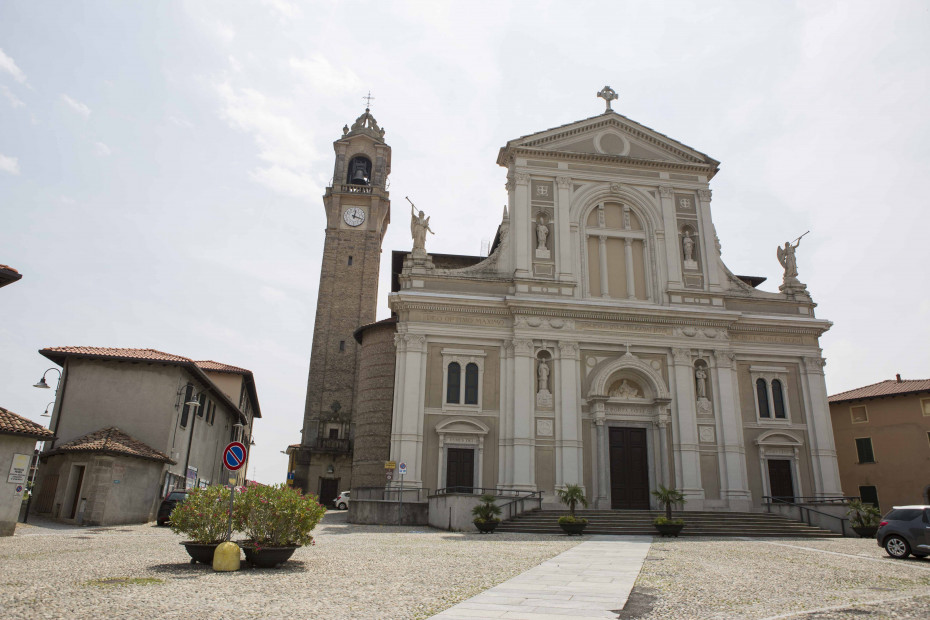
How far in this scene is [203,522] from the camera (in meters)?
10.9

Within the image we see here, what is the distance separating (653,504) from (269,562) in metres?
19.0

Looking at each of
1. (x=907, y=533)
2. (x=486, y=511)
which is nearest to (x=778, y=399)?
(x=907, y=533)

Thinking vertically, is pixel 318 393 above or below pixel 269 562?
above

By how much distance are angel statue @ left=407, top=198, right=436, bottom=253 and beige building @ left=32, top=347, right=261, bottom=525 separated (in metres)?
10.7

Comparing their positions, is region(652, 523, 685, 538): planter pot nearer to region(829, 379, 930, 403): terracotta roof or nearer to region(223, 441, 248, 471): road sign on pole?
region(223, 441, 248, 471): road sign on pole

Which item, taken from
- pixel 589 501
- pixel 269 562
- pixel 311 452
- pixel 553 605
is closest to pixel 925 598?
pixel 553 605

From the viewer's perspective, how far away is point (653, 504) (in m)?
26.1

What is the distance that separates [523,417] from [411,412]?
4.55 meters

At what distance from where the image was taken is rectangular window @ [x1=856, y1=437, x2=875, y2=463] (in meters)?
A: 33.0

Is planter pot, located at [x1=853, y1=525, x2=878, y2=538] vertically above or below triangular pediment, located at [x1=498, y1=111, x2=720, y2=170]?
below

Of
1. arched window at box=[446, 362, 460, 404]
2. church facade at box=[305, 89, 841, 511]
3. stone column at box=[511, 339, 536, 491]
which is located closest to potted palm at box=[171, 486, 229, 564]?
church facade at box=[305, 89, 841, 511]

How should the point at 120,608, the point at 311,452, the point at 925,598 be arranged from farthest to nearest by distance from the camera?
the point at 311,452
the point at 925,598
the point at 120,608

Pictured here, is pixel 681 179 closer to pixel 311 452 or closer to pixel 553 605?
pixel 553 605

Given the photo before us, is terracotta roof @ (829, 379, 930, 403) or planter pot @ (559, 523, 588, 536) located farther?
terracotta roof @ (829, 379, 930, 403)
